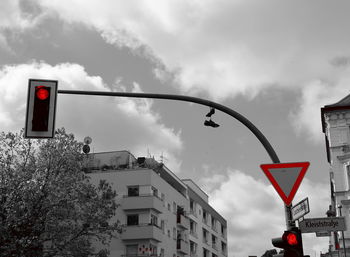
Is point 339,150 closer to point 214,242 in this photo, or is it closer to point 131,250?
point 131,250

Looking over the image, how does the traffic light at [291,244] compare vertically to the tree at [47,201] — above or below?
below

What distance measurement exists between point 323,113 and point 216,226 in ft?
126

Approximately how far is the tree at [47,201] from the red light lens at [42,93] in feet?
76.0

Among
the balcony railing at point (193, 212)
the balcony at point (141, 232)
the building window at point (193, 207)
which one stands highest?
the building window at point (193, 207)

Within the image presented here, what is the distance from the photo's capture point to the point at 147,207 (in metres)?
50.2

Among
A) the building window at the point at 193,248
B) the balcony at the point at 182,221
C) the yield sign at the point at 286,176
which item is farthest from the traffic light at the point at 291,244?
the building window at the point at 193,248

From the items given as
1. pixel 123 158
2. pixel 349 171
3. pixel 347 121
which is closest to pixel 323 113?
pixel 347 121

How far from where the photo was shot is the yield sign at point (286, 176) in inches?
397

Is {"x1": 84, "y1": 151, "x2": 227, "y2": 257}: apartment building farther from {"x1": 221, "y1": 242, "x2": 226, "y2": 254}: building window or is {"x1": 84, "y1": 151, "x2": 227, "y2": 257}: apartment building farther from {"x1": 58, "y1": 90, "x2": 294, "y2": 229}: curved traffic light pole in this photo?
{"x1": 58, "y1": 90, "x2": 294, "y2": 229}: curved traffic light pole

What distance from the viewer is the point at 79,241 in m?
35.3

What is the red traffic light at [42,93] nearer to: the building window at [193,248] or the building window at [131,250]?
the building window at [131,250]

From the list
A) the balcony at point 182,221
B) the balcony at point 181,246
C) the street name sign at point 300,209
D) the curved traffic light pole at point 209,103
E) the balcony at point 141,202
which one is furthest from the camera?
the balcony at point 182,221

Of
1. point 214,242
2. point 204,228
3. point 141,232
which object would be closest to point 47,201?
point 141,232

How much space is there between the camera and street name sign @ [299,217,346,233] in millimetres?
10578
